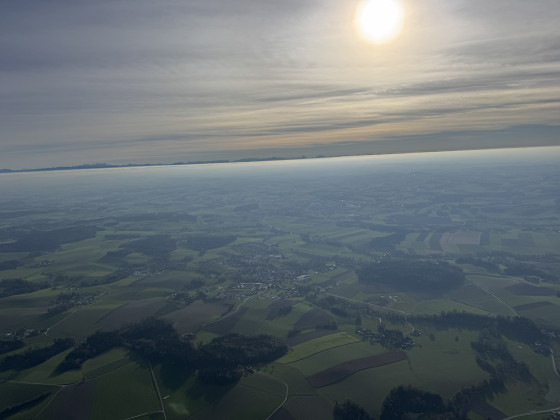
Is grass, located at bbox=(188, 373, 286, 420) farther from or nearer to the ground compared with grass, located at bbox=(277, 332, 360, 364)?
farther from the ground

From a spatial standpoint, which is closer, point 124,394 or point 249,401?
point 249,401

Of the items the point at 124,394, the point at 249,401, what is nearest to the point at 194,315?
the point at 124,394

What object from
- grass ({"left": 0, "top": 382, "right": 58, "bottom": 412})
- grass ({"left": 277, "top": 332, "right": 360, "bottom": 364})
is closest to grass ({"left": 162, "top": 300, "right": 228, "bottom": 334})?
grass ({"left": 277, "top": 332, "right": 360, "bottom": 364})

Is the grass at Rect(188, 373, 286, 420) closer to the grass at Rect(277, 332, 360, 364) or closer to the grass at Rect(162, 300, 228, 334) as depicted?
the grass at Rect(277, 332, 360, 364)

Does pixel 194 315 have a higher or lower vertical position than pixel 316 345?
lower

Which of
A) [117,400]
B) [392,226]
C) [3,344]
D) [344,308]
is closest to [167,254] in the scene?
[3,344]

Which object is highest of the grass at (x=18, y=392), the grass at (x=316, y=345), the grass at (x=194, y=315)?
the grass at (x=18, y=392)

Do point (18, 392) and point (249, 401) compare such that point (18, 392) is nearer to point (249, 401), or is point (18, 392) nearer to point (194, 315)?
point (194, 315)

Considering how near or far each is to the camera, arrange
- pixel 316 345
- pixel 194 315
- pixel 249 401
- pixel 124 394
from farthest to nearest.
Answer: pixel 194 315 → pixel 316 345 → pixel 124 394 → pixel 249 401

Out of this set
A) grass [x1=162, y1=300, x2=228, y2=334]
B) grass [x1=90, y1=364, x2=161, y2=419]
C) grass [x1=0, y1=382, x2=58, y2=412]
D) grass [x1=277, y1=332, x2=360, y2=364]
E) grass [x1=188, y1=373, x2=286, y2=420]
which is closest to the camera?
grass [x1=188, y1=373, x2=286, y2=420]

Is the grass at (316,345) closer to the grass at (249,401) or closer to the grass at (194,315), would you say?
the grass at (249,401)

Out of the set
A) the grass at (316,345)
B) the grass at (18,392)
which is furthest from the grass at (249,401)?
the grass at (18,392)

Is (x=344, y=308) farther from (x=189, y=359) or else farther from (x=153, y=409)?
(x=153, y=409)
